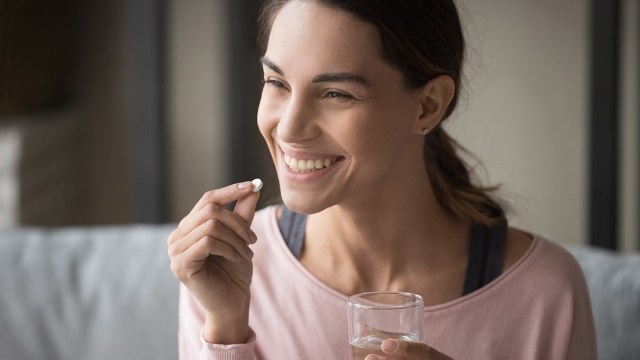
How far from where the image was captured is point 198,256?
53.1 inches

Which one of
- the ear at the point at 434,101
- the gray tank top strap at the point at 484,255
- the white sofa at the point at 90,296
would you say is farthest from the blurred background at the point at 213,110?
the ear at the point at 434,101

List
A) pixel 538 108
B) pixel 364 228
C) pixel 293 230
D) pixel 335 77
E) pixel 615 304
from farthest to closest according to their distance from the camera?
pixel 538 108 < pixel 615 304 < pixel 293 230 < pixel 364 228 < pixel 335 77

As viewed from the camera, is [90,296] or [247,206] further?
[90,296]

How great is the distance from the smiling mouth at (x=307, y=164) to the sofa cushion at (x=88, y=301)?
30.8 inches

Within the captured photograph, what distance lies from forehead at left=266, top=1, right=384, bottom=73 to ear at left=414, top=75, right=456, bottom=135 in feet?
0.38

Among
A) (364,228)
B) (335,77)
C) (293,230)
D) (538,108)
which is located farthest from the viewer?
(538,108)

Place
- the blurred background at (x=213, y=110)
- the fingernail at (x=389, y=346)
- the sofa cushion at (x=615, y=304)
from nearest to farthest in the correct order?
the fingernail at (x=389, y=346) < the sofa cushion at (x=615, y=304) < the blurred background at (x=213, y=110)

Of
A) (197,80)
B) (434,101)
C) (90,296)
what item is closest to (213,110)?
(197,80)

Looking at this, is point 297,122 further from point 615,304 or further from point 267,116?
point 615,304

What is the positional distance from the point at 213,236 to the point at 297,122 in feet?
0.63

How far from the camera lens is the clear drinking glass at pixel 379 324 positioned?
1.24 m

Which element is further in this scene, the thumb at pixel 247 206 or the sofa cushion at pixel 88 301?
the sofa cushion at pixel 88 301

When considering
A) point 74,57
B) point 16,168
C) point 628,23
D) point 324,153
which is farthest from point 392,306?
point 74,57

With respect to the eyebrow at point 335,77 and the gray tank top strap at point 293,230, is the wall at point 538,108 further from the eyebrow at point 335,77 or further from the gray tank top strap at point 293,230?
the eyebrow at point 335,77
